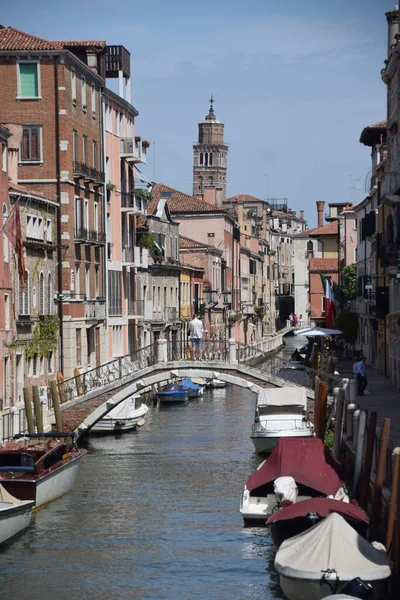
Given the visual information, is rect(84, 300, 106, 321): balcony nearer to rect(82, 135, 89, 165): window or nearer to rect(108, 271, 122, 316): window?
rect(108, 271, 122, 316): window

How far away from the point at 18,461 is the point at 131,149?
25.9 metres

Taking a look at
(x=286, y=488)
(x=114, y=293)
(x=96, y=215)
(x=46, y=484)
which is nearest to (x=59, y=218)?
(x=96, y=215)

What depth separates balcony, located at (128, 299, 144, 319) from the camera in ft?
173

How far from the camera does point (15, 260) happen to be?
36781 mm

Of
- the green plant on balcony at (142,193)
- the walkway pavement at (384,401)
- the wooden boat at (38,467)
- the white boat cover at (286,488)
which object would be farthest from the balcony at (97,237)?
the white boat cover at (286,488)

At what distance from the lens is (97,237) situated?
152 ft

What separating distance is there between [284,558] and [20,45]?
26.5 m

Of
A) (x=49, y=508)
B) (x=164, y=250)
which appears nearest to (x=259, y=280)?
(x=164, y=250)

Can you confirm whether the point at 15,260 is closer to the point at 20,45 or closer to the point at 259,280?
the point at 20,45

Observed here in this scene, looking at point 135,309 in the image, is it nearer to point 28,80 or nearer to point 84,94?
point 84,94

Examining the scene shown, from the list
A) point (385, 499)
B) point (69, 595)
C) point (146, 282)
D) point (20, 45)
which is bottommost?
point (69, 595)

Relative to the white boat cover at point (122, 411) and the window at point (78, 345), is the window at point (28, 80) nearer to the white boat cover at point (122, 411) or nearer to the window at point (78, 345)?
the window at point (78, 345)

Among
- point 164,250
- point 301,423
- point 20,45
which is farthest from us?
point 164,250

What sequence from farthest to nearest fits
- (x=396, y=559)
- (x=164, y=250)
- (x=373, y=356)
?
(x=164, y=250) → (x=373, y=356) → (x=396, y=559)
